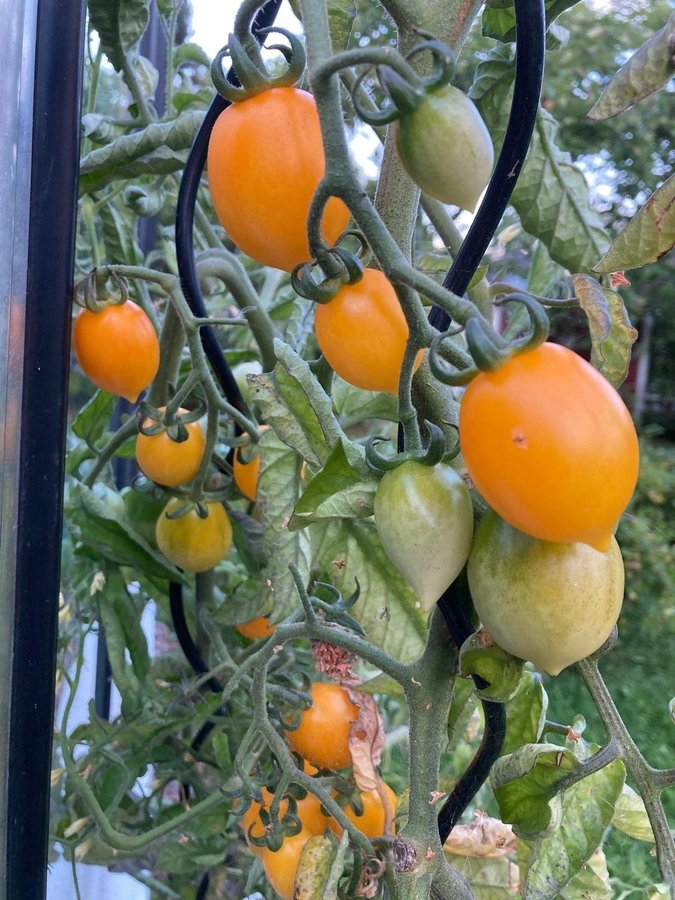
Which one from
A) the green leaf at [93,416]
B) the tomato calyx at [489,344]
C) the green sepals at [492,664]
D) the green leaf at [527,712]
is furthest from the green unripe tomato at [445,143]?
the green leaf at [93,416]

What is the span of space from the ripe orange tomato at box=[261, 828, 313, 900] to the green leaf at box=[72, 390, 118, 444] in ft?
1.30

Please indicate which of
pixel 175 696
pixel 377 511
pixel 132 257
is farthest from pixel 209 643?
Answer: pixel 377 511

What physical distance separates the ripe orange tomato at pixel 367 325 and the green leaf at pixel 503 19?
25cm

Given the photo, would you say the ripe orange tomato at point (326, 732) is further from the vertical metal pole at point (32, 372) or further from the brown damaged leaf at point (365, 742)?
the vertical metal pole at point (32, 372)

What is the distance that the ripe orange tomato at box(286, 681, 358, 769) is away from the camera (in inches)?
19.4

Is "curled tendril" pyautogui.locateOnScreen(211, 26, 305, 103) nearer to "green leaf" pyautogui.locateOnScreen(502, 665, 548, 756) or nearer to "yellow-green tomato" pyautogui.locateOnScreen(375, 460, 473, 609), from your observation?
→ "yellow-green tomato" pyautogui.locateOnScreen(375, 460, 473, 609)

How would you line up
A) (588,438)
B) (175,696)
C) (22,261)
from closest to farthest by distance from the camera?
(588,438)
(22,261)
(175,696)

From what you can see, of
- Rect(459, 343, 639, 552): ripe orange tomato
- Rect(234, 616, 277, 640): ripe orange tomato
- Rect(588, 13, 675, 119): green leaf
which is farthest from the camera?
Rect(234, 616, 277, 640): ripe orange tomato

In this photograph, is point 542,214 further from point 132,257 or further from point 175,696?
point 175,696

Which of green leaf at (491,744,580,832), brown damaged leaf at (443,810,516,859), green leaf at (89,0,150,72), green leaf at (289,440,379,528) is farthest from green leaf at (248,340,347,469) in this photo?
green leaf at (89,0,150,72)

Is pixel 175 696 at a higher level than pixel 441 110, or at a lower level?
lower

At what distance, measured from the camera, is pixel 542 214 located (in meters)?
Result: 0.54

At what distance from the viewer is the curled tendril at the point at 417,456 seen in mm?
271

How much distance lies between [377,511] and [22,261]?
0.28 meters
